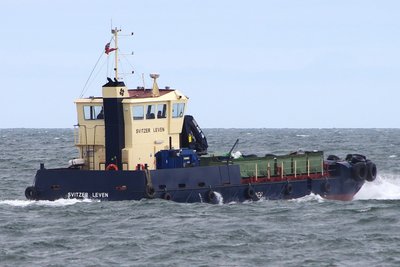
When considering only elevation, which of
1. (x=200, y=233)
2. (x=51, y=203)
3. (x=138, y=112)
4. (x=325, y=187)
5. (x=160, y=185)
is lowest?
(x=200, y=233)

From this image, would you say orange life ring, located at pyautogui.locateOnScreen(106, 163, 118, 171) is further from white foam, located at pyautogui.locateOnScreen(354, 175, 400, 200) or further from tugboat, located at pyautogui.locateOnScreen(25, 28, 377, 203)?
white foam, located at pyautogui.locateOnScreen(354, 175, 400, 200)

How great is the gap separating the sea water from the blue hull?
34cm

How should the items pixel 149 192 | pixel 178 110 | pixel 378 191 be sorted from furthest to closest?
pixel 378 191 < pixel 178 110 < pixel 149 192

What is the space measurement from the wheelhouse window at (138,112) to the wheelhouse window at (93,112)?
121 cm

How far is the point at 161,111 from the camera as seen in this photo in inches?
1345

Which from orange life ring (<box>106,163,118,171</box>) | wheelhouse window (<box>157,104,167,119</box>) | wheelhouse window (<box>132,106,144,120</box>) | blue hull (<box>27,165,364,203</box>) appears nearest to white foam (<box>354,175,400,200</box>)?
blue hull (<box>27,165,364,203</box>)

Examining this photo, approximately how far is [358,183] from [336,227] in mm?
10011

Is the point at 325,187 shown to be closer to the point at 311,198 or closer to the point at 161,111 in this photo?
the point at 311,198

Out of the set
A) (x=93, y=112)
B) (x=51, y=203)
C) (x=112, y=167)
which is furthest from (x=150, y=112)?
(x=51, y=203)

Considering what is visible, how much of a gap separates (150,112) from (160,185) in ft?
8.82

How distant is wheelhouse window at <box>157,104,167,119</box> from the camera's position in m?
34.0

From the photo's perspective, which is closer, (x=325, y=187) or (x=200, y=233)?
(x=200, y=233)

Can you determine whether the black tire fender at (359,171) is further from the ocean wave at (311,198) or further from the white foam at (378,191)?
the ocean wave at (311,198)

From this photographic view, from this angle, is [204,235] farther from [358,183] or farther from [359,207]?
[358,183]
